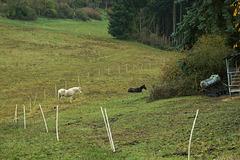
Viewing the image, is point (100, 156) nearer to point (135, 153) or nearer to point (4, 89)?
point (135, 153)

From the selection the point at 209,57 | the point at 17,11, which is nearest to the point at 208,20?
the point at 209,57

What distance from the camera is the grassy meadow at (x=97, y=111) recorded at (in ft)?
36.1

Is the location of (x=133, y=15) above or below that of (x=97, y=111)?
above

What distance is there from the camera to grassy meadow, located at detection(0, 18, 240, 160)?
11.0m

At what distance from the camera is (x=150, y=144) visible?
1163cm

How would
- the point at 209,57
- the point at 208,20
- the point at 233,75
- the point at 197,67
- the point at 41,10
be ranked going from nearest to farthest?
the point at 233,75, the point at 209,57, the point at 197,67, the point at 208,20, the point at 41,10

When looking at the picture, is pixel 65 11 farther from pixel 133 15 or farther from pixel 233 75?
pixel 233 75

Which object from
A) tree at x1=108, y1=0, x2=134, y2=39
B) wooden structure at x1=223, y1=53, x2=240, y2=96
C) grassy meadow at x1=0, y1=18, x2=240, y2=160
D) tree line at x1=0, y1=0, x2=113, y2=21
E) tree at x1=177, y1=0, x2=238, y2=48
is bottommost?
grassy meadow at x1=0, y1=18, x2=240, y2=160

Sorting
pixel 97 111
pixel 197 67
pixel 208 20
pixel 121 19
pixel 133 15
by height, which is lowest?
pixel 97 111

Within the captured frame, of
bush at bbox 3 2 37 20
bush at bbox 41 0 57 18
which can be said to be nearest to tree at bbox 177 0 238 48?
bush at bbox 3 2 37 20

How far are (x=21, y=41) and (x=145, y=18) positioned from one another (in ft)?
154

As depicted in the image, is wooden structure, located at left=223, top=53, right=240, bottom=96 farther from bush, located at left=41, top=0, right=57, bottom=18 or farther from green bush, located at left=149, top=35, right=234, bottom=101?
bush, located at left=41, top=0, right=57, bottom=18

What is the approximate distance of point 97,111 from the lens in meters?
23.2

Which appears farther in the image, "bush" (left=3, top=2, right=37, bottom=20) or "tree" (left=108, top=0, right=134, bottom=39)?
"bush" (left=3, top=2, right=37, bottom=20)
